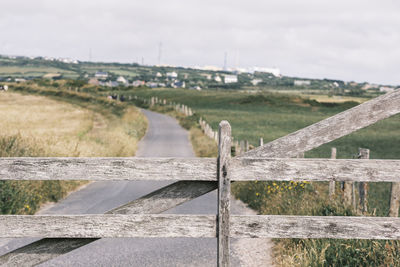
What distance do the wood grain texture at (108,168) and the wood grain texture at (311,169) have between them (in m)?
0.30

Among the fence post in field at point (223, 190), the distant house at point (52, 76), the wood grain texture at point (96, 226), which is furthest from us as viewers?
the distant house at point (52, 76)

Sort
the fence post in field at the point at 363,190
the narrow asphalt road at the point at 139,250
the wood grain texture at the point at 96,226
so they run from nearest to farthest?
1. the wood grain texture at the point at 96,226
2. the narrow asphalt road at the point at 139,250
3. the fence post in field at the point at 363,190

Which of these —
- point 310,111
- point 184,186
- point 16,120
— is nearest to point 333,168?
point 184,186

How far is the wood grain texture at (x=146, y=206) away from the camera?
4.36 meters

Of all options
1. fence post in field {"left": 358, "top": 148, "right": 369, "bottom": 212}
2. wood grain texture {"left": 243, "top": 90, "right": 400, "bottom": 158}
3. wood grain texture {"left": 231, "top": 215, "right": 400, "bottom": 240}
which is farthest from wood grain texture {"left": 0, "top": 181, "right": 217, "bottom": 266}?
fence post in field {"left": 358, "top": 148, "right": 369, "bottom": 212}

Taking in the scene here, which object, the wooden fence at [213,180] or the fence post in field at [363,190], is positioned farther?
the fence post in field at [363,190]

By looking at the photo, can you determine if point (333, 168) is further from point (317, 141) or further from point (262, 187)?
point (262, 187)

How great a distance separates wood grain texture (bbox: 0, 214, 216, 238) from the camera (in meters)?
4.34

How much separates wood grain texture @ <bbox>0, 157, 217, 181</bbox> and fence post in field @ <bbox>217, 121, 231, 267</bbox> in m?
0.09

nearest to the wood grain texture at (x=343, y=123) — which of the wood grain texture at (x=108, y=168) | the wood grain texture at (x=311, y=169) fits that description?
the wood grain texture at (x=311, y=169)

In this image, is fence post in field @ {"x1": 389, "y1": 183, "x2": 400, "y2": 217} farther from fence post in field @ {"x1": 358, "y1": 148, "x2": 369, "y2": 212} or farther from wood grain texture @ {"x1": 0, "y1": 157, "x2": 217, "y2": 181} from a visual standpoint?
wood grain texture @ {"x1": 0, "y1": 157, "x2": 217, "y2": 181}

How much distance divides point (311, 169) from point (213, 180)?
94 cm

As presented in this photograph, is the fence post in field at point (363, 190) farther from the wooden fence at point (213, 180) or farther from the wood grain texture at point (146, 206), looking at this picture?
the wood grain texture at point (146, 206)

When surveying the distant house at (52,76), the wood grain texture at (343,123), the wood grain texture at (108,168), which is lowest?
the wood grain texture at (108,168)
